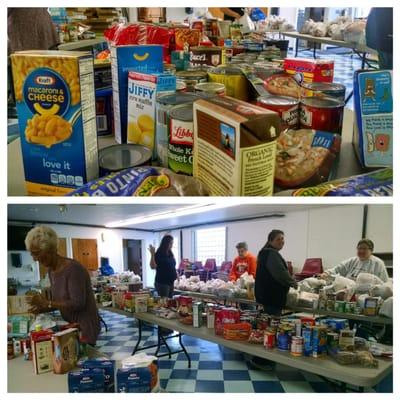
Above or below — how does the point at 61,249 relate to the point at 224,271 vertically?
above

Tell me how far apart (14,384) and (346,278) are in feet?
3.25

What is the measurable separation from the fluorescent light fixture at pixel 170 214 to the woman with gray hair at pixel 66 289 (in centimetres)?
18

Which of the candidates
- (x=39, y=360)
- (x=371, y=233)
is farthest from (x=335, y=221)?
(x=39, y=360)

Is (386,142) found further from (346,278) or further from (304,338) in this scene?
(304,338)

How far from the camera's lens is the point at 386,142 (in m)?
0.85

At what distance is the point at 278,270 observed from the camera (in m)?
1.13

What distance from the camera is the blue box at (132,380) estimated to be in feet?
3.27

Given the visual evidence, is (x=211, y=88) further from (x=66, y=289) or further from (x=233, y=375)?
(x=233, y=375)

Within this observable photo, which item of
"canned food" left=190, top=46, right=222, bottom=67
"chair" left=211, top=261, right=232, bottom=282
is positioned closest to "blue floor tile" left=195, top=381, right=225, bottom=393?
"chair" left=211, top=261, right=232, bottom=282

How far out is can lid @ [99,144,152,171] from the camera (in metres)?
0.86

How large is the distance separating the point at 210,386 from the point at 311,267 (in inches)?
30.6

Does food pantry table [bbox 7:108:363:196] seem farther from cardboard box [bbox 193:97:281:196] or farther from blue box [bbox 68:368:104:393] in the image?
blue box [bbox 68:368:104:393]

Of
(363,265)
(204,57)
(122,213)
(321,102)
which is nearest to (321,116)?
(321,102)

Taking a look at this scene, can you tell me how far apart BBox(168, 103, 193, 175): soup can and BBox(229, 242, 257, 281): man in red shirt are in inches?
15.9
